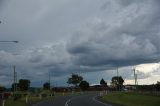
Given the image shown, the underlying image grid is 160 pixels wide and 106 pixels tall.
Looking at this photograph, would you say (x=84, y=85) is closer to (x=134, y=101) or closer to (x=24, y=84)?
(x=24, y=84)

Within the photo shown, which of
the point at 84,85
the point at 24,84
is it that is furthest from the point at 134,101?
the point at 24,84

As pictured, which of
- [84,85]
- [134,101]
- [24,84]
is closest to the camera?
[134,101]

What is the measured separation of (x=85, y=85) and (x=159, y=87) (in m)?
65.2

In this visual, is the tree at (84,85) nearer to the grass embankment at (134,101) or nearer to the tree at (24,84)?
the tree at (24,84)

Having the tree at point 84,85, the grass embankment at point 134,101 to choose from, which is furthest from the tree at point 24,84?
the grass embankment at point 134,101

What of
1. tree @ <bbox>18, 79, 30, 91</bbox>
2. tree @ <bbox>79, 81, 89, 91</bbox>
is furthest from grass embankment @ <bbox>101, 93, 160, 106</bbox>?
→ tree @ <bbox>18, 79, 30, 91</bbox>

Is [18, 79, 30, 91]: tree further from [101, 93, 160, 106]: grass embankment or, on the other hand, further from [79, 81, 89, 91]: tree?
[101, 93, 160, 106]: grass embankment

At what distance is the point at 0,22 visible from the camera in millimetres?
32375

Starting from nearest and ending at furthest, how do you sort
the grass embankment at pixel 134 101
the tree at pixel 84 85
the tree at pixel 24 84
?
the grass embankment at pixel 134 101 → the tree at pixel 24 84 → the tree at pixel 84 85

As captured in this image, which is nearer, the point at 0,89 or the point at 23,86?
the point at 0,89

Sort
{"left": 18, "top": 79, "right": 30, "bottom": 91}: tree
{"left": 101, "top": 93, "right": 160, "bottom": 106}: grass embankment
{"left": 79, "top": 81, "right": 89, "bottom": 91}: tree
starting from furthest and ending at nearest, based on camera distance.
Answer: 1. {"left": 79, "top": 81, "right": 89, "bottom": 91}: tree
2. {"left": 18, "top": 79, "right": 30, "bottom": 91}: tree
3. {"left": 101, "top": 93, "right": 160, "bottom": 106}: grass embankment

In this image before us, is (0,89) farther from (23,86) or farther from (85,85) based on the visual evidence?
(85,85)

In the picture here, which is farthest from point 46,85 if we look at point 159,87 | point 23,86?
point 159,87

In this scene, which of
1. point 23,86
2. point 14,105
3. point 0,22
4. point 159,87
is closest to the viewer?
point 0,22
